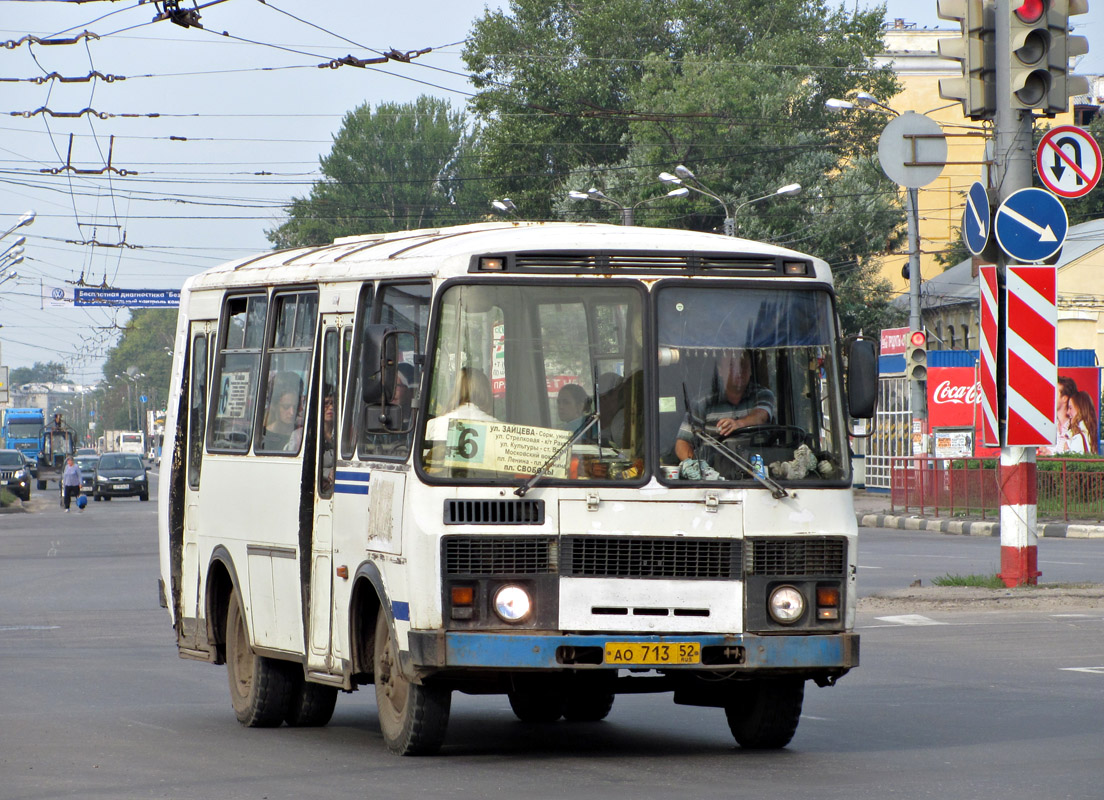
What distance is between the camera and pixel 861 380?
8.93 metres

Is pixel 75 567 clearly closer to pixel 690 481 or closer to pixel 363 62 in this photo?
pixel 363 62

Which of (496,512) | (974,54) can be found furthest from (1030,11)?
(496,512)

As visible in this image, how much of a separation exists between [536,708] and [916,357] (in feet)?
86.6

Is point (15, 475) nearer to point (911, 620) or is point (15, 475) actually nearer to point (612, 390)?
point (911, 620)

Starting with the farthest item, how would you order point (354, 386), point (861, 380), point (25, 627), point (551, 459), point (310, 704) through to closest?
point (25, 627)
point (310, 704)
point (354, 386)
point (861, 380)
point (551, 459)

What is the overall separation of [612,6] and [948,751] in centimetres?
6416

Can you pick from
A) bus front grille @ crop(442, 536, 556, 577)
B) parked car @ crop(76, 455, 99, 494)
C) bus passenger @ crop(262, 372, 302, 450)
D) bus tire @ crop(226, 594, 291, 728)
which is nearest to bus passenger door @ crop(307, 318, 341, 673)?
bus passenger @ crop(262, 372, 302, 450)

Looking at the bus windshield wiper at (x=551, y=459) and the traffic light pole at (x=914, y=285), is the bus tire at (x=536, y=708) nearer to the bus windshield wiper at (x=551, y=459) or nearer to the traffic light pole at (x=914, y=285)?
the bus windshield wiper at (x=551, y=459)

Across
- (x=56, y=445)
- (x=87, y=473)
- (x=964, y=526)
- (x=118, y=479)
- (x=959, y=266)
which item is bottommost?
(x=964, y=526)

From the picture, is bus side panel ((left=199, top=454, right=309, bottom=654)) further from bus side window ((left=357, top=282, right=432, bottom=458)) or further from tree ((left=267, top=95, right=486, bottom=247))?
tree ((left=267, top=95, right=486, bottom=247))

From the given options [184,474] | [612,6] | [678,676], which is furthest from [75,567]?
[612,6]

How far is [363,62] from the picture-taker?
83.6 ft

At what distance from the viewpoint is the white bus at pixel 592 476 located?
833 cm

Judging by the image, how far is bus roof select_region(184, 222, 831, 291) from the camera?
8688 mm
